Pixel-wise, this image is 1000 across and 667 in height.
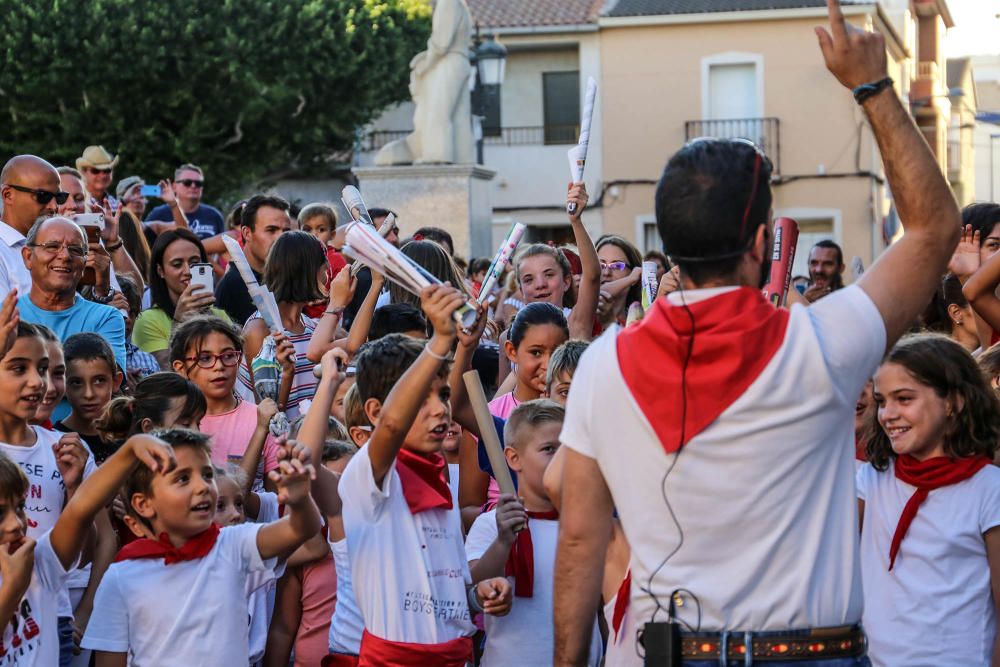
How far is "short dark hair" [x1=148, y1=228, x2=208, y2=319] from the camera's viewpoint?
306 inches

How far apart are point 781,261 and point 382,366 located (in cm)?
135

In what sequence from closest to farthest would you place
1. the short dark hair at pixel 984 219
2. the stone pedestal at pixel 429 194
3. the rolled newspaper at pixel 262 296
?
the rolled newspaper at pixel 262 296 → the short dark hair at pixel 984 219 → the stone pedestal at pixel 429 194

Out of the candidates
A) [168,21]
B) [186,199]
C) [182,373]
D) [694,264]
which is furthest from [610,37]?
[694,264]

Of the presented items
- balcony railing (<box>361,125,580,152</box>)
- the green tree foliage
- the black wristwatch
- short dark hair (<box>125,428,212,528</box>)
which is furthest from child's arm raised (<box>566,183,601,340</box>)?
balcony railing (<box>361,125,580,152</box>)

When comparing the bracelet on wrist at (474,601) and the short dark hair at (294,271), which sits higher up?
the short dark hair at (294,271)

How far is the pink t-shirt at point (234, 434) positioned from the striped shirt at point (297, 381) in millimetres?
429

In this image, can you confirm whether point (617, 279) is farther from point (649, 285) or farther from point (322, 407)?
point (322, 407)

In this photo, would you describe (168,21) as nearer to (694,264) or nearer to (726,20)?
(726,20)

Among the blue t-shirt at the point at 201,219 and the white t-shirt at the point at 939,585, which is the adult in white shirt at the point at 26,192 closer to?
the blue t-shirt at the point at 201,219

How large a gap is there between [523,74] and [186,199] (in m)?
23.9

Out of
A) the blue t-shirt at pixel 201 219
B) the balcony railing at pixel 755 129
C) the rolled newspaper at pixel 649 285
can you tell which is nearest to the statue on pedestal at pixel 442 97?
the blue t-shirt at pixel 201 219

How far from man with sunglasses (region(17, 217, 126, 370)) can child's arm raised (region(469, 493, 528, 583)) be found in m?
2.47

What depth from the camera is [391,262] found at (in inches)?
152

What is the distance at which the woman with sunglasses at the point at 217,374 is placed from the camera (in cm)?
596
